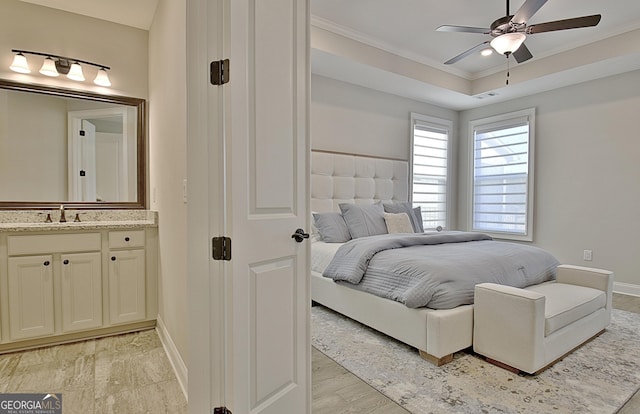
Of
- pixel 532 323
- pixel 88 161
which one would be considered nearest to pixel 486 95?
pixel 532 323

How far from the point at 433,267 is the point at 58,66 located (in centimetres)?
336

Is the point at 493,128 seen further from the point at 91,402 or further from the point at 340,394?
the point at 91,402

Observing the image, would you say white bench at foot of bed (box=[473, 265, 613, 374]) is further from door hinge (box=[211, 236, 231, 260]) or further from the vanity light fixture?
the vanity light fixture

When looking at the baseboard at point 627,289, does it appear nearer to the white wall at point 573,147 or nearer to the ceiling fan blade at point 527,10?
the white wall at point 573,147

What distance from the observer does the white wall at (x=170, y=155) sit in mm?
1885

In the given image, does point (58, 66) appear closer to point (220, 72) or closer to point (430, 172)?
point (220, 72)

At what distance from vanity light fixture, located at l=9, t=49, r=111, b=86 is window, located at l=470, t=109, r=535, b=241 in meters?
5.10

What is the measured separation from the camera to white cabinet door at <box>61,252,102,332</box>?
2.60 metres

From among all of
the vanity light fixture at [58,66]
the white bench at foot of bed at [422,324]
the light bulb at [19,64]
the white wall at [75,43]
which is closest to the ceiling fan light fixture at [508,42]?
the white bench at foot of bed at [422,324]

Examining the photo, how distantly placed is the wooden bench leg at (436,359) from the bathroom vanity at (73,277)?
219 cm

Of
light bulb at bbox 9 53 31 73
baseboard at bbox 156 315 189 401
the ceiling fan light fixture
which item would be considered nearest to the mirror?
light bulb at bbox 9 53 31 73

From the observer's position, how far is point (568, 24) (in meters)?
2.59

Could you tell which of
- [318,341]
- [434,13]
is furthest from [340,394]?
[434,13]

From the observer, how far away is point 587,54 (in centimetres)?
385
